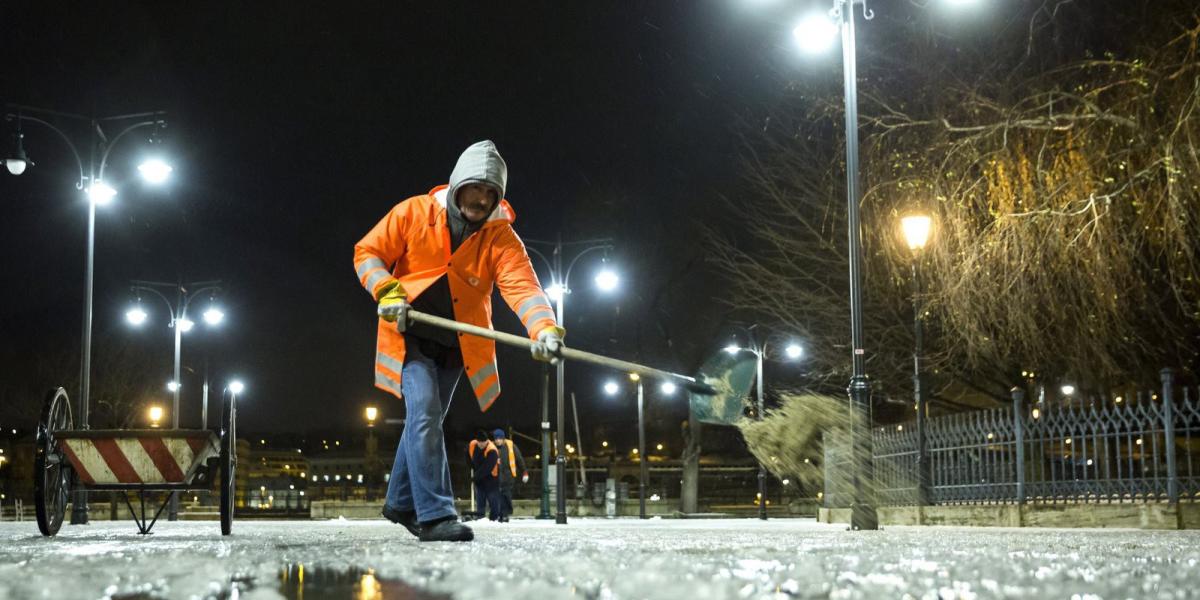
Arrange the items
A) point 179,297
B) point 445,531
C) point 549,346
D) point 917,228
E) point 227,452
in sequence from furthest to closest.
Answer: point 179,297, point 917,228, point 227,452, point 549,346, point 445,531

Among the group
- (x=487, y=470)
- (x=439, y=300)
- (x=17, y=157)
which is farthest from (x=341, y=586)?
(x=487, y=470)

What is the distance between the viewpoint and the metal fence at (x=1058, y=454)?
1256 centimetres

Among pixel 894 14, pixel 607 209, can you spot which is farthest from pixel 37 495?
pixel 607 209

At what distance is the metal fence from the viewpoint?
12562 mm

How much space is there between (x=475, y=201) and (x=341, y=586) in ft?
12.5

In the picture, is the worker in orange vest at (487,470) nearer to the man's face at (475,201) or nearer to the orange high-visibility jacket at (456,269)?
the orange high-visibility jacket at (456,269)

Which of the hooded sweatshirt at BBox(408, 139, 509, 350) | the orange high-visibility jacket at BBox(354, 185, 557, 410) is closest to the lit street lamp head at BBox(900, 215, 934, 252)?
the orange high-visibility jacket at BBox(354, 185, 557, 410)

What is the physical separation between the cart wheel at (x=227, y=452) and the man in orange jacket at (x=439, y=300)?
1.63 meters

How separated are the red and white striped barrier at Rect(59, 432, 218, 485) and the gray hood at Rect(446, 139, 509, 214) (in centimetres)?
266

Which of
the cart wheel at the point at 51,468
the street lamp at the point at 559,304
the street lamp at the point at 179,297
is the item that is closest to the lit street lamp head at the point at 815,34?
the cart wheel at the point at 51,468

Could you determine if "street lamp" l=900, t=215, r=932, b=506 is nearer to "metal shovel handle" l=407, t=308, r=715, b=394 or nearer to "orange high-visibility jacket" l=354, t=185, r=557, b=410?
"metal shovel handle" l=407, t=308, r=715, b=394

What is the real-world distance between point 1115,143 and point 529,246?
1647 centimetres

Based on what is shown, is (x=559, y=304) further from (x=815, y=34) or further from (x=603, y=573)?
(x=603, y=573)

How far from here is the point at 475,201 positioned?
24.4ft
